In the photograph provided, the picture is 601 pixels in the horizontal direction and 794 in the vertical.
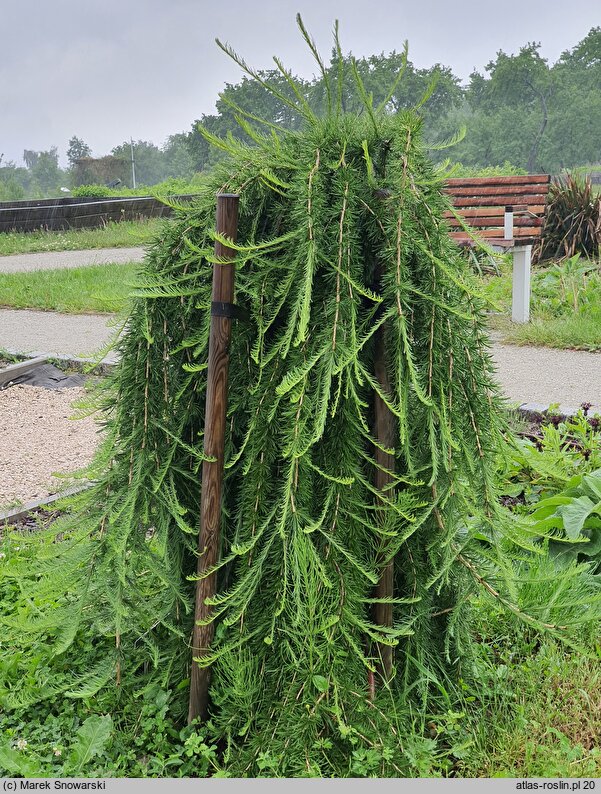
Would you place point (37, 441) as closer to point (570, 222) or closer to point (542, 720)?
point (542, 720)

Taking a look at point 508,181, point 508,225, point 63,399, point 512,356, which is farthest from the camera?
point 508,181

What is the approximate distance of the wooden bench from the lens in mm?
8406

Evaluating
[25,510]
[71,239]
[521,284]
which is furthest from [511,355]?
[71,239]

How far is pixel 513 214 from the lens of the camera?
913 centimetres

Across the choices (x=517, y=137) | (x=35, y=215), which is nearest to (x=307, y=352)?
(x=35, y=215)

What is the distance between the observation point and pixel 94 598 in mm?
2574

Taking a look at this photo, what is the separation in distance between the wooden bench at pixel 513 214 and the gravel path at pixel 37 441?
4.33 meters

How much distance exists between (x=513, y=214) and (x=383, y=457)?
755cm

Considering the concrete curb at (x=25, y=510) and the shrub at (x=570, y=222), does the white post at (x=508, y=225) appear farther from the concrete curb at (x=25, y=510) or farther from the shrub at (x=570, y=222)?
the concrete curb at (x=25, y=510)

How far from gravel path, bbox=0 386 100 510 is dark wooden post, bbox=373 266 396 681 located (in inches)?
87.2

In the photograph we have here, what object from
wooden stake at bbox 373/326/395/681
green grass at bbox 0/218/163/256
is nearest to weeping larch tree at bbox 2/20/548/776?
wooden stake at bbox 373/326/395/681

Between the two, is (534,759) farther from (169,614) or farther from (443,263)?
(443,263)

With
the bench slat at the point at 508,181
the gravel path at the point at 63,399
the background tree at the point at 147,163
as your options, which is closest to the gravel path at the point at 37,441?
the gravel path at the point at 63,399

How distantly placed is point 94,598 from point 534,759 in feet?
4.62
